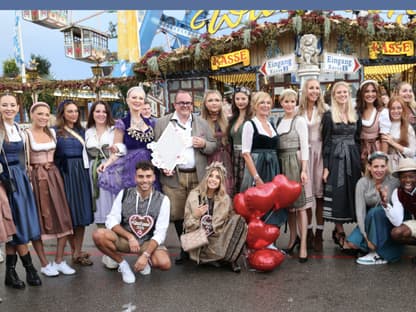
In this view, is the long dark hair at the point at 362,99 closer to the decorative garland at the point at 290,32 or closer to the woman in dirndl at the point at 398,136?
the woman in dirndl at the point at 398,136

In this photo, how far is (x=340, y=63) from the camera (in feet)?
34.0

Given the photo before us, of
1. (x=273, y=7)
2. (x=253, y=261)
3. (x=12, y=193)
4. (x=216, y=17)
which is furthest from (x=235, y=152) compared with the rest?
(x=216, y=17)

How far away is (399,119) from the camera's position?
413 cm

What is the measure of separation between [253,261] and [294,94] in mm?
1625

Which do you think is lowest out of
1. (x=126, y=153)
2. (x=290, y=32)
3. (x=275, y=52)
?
(x=126, y=153)

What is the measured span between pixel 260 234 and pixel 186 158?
3.24ft

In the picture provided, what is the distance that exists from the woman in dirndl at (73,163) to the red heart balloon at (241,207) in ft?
4.61

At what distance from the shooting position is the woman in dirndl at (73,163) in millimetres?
3846

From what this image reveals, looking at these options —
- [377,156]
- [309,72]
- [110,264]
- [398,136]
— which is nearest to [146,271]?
[110,264]

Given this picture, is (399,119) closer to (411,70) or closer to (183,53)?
(183,53)

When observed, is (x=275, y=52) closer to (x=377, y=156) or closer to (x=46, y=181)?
(x=377, y=156)

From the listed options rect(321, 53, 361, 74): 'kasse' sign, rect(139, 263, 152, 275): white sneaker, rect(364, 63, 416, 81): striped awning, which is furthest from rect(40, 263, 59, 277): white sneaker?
rect(364, 63, 416, 81): striped awning

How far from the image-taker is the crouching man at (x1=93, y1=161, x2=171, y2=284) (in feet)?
11.6

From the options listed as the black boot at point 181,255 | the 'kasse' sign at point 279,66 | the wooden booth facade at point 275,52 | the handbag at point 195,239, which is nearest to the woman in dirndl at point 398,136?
the handbag at point 195,239
